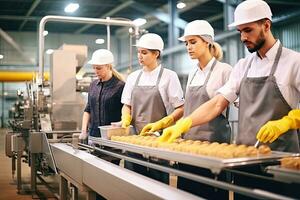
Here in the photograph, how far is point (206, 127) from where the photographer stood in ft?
6.54

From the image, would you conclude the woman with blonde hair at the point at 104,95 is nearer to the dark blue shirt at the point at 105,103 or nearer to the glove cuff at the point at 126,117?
the dark blue shirt at the point at 105,103

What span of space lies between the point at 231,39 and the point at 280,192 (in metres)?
5.08

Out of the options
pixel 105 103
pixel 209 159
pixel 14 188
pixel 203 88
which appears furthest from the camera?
pixel 14 188

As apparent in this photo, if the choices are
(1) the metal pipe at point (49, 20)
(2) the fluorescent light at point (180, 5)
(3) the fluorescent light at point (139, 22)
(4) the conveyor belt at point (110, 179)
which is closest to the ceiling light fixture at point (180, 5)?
(2) the fluorescent light at point (180, 5)

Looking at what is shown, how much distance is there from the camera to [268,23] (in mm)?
1601

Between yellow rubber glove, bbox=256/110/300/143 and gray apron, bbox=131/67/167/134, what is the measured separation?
39.7 inches

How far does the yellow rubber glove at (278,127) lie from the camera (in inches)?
57.0

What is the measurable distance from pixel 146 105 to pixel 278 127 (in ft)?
3.67

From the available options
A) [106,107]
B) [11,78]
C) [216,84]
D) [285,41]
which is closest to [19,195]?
[106,107]

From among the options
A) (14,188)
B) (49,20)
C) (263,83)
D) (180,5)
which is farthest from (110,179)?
(180,5)

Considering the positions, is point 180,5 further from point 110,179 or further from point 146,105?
point 110,179

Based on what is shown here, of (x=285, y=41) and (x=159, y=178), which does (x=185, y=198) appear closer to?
(x=159, y=178)

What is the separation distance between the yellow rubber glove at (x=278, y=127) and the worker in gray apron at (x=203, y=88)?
0.51 meters

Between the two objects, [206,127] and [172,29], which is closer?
[206,127]
